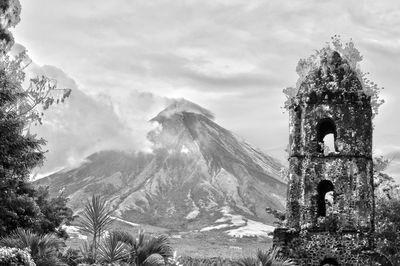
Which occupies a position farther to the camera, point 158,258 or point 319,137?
point 319,137

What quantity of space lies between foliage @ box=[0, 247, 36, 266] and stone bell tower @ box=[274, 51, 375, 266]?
9164 millimetres

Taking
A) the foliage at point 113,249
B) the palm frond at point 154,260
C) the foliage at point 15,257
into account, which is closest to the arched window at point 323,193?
the palm frond at point 154,260

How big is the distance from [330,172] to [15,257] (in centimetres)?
1094

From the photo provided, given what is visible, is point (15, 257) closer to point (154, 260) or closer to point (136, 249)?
point (136, 249)

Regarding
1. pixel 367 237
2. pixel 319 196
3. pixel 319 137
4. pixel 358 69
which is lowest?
pixel 367 237

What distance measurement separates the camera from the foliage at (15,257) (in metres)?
12.6

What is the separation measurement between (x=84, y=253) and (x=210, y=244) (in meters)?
144

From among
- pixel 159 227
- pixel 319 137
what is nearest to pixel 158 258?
pixel 319 137

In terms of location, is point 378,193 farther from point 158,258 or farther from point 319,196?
point 158,258

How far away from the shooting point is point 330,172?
2003cm

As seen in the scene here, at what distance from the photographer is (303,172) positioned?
2027 centimetres

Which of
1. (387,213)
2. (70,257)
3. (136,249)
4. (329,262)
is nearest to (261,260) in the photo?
(136,249)

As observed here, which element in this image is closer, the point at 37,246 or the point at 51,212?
the point at 37,246

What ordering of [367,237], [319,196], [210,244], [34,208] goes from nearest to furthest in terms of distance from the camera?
[367,237] → [319,196] → [34,208] → [210,244]
